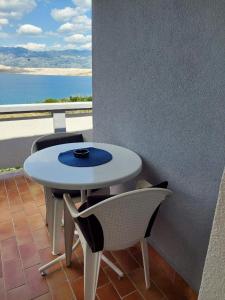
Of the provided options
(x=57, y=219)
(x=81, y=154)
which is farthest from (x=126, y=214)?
(x=57, y=219)

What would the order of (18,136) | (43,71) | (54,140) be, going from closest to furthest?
(54,140), (18,136), (43,71)

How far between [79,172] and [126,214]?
0.40 meters

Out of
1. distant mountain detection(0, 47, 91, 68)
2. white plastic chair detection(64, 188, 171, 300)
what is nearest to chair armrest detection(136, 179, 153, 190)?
white plastic chair detection(64, 188, 171, 300)

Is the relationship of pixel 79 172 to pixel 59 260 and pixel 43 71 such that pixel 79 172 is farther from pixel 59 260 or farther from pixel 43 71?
pixel 43 71

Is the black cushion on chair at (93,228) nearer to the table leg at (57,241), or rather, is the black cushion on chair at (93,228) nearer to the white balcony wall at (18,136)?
the table leg at (57,241)

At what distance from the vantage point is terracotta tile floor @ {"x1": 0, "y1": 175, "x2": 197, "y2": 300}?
132cm

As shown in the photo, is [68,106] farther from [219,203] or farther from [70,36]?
[70,36]

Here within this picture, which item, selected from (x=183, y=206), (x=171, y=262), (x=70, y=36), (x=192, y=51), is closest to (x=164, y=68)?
(x=192, y=51)

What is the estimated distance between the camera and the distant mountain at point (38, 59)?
5.01 meters

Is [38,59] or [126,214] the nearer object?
[126,214]

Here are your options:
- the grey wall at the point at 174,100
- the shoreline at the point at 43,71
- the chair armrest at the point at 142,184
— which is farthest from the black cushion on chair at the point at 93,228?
the shoreline at the point at 43,71

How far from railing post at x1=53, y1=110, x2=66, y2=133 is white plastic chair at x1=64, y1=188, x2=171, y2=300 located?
72.6 inches

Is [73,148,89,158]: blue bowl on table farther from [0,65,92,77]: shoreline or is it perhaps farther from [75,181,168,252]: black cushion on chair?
[0,65,92,77]: shoreline

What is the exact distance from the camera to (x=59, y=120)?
2.88 meters
